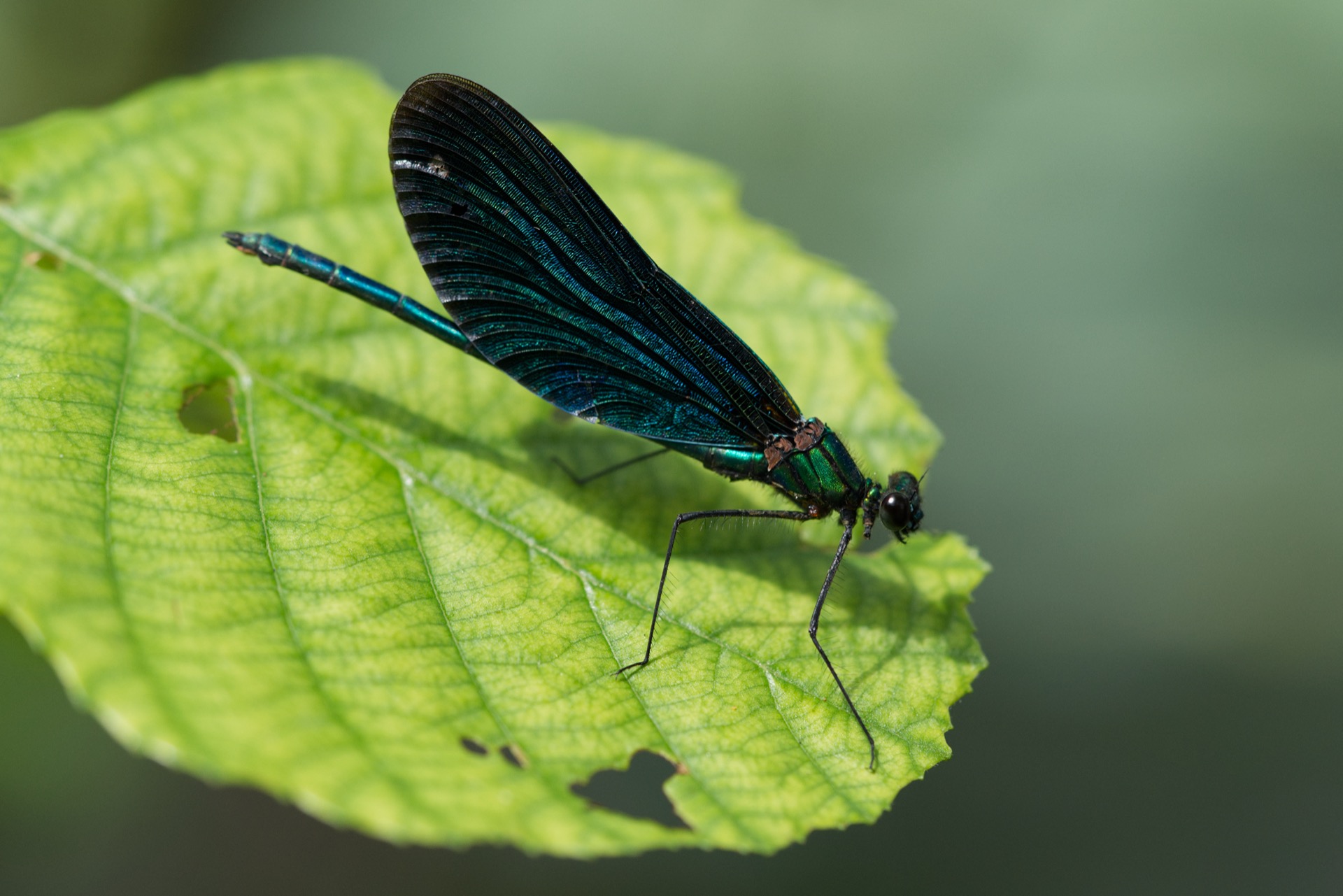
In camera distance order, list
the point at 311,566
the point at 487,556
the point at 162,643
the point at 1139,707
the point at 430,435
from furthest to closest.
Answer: the point at 1139,707, the point at 430,435, the point at 487,556, the point at 311,566, the point at 162,643

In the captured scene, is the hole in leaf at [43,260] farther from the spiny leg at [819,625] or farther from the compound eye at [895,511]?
the compound eye at [895,511]

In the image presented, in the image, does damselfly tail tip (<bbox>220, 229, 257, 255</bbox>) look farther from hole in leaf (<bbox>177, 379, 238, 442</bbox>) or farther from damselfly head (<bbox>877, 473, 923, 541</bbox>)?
damselfly head (<bbox>877, 473, 923, 541</bbox>)

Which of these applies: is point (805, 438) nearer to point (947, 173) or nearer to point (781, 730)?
point (781, 730)

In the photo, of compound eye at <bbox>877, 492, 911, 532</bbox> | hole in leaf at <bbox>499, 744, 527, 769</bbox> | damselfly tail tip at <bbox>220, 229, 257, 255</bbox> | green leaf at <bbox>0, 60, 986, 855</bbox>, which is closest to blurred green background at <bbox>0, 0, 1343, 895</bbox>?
green leaf at <bbox>0, 60, 986, 855</bbox>

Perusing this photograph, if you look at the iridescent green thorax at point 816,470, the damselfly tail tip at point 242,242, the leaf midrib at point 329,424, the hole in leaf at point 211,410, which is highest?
the iridescent green thorax at point 816,470

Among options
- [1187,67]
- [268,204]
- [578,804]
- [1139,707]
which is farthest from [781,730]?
[1187,67]

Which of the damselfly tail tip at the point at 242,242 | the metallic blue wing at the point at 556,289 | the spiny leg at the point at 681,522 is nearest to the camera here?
the spiny leg at the point at 681,522

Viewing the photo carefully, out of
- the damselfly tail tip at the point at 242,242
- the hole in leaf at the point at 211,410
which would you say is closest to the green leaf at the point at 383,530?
the hole in leaf at the point at 211,410
